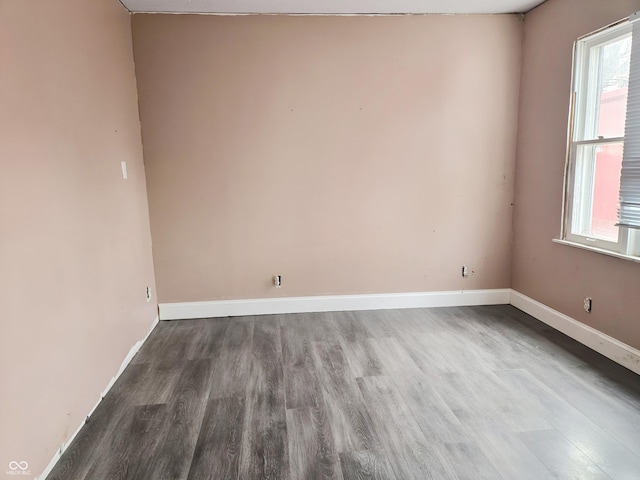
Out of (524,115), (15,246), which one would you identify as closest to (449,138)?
(524,115)

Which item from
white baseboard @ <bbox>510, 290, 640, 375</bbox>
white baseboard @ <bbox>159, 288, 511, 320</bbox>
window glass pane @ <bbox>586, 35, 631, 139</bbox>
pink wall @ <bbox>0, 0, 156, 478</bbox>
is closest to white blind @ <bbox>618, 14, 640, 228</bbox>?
window glass pane @ <bbox>586, 35, 631, 139</bbox>

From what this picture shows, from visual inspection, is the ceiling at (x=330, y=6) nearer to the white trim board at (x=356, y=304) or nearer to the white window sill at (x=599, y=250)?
the white window sill at (x=599, y=250)

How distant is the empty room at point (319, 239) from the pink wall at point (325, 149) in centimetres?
2

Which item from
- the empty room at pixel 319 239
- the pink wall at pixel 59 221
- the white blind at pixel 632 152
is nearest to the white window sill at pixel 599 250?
the empty room at pixel 319 239

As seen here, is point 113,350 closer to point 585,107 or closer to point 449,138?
point 449,138

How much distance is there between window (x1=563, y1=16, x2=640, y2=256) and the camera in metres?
2.57

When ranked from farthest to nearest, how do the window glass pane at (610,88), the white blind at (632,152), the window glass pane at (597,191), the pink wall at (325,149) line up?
the pink wall at (325,149)
the window glass pane at (597,191)
the window glass pane at (610,88)
the white blind at (632,152)

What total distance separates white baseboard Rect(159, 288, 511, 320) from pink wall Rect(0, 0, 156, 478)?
2.37 feet

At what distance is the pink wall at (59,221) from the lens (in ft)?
5.25

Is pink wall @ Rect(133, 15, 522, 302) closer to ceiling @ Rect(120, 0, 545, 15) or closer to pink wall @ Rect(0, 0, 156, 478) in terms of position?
ceiling @ Rect(120, 0, 545, 15)

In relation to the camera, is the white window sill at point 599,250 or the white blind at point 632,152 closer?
the white blind at point 632,152

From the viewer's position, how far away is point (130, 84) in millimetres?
3230

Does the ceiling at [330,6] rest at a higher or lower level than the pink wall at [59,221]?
higher

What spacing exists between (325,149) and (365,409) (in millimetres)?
2286
